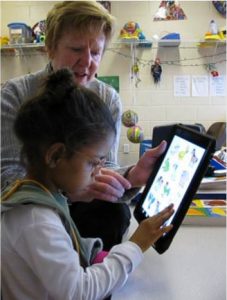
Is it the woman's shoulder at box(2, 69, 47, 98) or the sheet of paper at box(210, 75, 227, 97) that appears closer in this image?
the woman's shoulder at box(2, 69, 47, 98)

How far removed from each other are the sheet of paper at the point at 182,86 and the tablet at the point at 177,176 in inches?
94.1

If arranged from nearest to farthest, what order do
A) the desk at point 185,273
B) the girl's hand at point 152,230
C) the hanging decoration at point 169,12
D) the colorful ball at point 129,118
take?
the girl's hand at point 152,230 < the desk at point 185,273 < the colorful ball at point 129,118 < the hanging decoration at point 169,12

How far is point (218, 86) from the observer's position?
3176 mm

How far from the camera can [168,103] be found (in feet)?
10.5

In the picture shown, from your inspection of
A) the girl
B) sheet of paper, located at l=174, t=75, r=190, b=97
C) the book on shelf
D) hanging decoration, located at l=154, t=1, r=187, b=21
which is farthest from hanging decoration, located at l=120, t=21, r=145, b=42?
the girl

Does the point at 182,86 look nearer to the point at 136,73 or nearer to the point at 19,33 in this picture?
the point at 136,73

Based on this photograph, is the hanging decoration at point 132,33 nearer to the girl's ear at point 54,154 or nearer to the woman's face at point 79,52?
the woman's face at point 79,52

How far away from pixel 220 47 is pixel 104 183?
263 cm

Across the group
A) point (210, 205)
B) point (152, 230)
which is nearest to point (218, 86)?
point (210, 205)

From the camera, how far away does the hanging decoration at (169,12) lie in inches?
123

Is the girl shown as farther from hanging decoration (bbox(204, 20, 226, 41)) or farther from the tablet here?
hanging decoration (bbox(204, 20, 226, 41))

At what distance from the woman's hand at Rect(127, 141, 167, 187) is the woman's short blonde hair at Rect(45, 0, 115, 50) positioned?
38cm

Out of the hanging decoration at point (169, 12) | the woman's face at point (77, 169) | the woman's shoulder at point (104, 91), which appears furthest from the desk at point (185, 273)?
the hanging decoration at point (169, 12)

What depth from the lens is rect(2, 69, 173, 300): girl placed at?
23.5 inches
